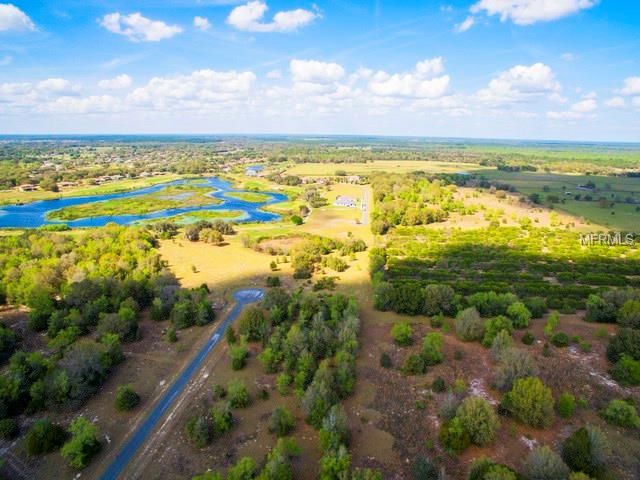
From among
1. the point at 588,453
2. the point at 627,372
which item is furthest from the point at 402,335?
the point at 627,372

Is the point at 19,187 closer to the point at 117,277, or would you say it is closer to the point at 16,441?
the point at 117,277

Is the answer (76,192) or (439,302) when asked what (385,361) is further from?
(76,192)

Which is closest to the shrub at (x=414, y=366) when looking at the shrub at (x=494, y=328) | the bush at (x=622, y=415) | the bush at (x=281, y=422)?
the shrub at (x=494, y=328)

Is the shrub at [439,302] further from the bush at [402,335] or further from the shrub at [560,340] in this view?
the shrub at [560,340]

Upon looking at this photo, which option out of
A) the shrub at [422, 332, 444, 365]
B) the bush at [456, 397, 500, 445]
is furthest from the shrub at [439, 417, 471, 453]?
the shrub at [422, 332, 444, 365]

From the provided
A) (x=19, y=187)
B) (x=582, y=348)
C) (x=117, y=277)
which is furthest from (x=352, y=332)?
(x=19, y=187)

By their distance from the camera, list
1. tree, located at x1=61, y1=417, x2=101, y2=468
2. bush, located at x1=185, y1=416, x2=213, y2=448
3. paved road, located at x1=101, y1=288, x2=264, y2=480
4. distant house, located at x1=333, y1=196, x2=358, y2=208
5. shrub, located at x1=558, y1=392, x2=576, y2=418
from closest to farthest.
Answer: tree, located at x1=61, y1=417, x2=101, y2=468, paved road, located at x1=101, y1=288, x2=264, y2=480, bush, located at x1=185, y1=416, x2=213, y2=448, shrub, located at x1=558, y1=392, x2=576, y2=418, distant house, located at x1=333, y1=196, x2=358, y2=208

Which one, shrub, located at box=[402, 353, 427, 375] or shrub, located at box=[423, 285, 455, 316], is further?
shrub, located at box=[423, 285, 455, 316]

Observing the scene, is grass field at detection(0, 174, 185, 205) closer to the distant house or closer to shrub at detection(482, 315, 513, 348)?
the distant house
